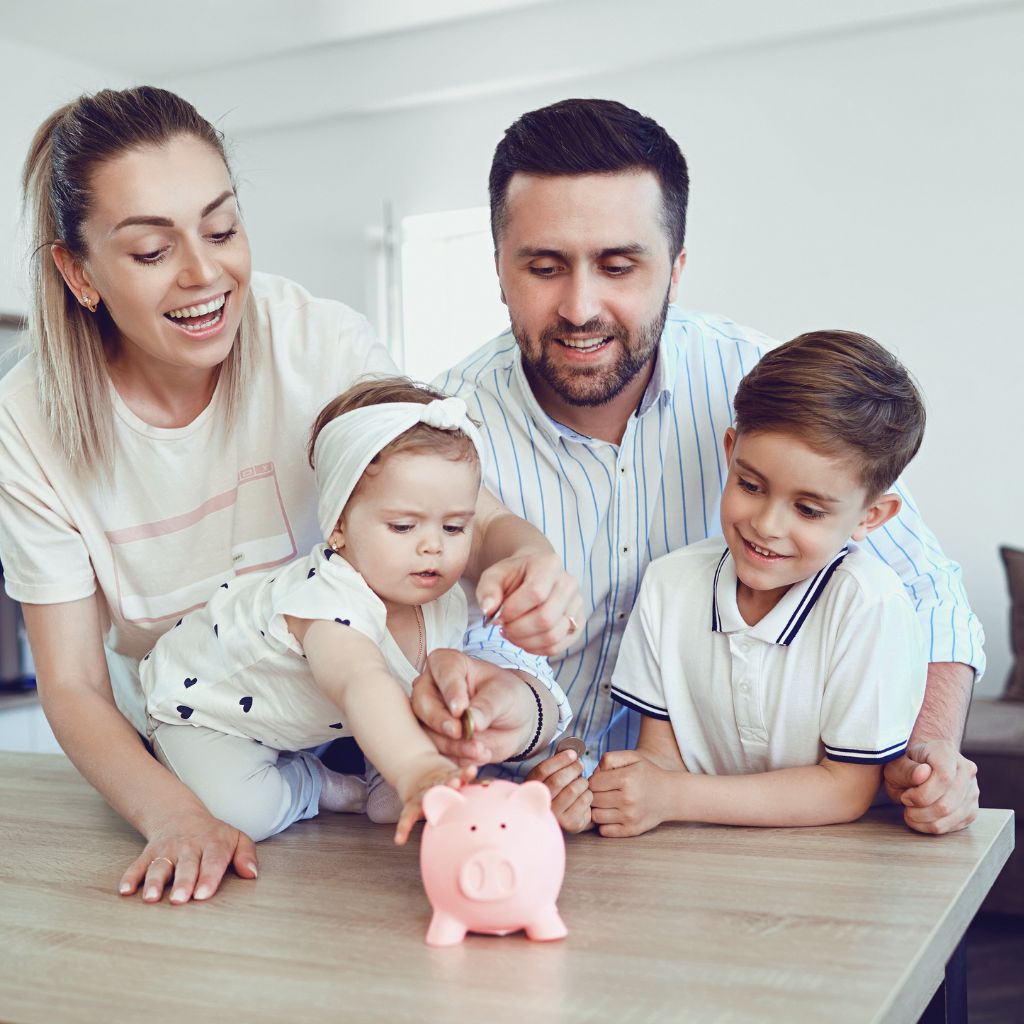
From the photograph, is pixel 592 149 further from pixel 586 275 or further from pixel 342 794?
pixel 342 794

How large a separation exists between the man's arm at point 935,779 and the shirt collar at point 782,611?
0.19 metres

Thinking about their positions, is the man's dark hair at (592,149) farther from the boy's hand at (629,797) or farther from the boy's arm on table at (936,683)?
the boy's hand at (629,797)

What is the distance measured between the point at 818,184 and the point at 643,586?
3.51 meters

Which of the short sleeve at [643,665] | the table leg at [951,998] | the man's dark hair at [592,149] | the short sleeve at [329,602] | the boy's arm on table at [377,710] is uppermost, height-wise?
the man's dark hair at [592,149]

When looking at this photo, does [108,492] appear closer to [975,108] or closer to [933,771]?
[933,771]

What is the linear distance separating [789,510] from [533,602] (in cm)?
38

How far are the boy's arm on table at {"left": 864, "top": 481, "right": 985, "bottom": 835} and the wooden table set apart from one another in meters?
0.04

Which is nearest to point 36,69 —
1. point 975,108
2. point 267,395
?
point 975,108

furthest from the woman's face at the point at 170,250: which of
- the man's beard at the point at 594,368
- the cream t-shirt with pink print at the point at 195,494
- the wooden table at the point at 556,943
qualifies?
the wooden table at the point at 556,943

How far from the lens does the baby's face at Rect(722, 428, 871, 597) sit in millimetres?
1397

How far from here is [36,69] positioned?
5.39 m

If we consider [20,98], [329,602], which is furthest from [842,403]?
[20,98]

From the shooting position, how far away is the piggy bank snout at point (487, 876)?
991mm

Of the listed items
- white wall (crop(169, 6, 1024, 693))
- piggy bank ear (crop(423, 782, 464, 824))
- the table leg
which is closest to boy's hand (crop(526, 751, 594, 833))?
piggy bank ear (crop(423, 782, 464, 824))
